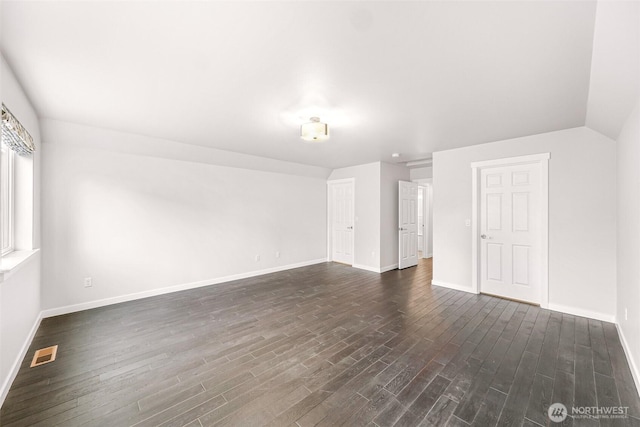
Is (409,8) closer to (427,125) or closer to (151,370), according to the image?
(427,125)

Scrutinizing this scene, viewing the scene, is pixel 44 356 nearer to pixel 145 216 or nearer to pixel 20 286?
pixel 20 286

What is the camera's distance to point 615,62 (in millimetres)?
1720

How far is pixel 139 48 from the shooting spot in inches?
68.7

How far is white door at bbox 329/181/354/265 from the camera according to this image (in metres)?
6.45

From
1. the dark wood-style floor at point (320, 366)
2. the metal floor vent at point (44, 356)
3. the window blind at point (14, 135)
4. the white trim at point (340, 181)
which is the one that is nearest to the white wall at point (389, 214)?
the white trim at point (340, 181)

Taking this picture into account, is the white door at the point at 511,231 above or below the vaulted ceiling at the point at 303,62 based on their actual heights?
below

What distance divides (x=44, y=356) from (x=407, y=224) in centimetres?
617

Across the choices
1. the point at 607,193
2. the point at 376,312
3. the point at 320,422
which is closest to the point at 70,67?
the point at 320,422

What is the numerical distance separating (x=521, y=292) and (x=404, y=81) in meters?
3.70

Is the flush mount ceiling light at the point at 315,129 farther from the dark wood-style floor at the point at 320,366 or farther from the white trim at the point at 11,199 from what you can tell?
the white trim at the point at 11,199

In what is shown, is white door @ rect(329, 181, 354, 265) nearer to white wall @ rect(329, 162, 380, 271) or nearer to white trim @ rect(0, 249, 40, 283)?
white wall @ rect(329, 162, 380, 271)

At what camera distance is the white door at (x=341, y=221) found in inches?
254

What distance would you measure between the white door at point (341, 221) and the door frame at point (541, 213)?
274cm

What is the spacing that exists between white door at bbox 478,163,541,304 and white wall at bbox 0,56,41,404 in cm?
556
